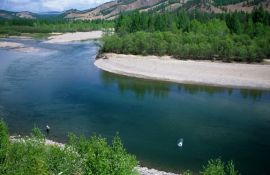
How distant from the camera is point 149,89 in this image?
70.7m

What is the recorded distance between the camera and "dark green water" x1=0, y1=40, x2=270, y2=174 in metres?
40.1

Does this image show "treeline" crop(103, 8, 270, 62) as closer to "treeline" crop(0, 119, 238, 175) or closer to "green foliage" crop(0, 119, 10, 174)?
"treeline" crop(0, 119, 238, 175)

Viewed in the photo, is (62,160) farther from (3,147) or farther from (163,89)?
(163,89)

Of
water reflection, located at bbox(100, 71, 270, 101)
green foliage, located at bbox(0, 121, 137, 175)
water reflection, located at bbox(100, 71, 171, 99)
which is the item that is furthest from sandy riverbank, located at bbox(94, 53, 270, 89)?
green foliage, located at bbox(0, 121, 137, 175)

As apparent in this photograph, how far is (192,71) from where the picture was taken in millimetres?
→ 84812

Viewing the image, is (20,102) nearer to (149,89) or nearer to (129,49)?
(149,89)

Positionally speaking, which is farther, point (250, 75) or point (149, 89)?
point (250, 75)

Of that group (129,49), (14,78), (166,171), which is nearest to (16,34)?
(129,49)

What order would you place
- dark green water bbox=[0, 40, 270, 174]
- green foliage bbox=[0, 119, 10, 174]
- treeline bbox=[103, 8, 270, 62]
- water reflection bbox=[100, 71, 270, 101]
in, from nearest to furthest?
green foliage bbox=[0, 119, 10, 174], dark green water bbox=[0, 40, 270, 174], water reflection bbox=[100, 71, 270, 101], treeline bbox=[103, 8, 270, 62]

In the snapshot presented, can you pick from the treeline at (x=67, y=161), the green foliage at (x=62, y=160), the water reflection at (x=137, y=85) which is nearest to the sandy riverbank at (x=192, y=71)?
the water reflection at (x=137, y=85)

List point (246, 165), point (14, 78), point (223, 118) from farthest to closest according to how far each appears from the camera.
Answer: point (14, 78)
point (223, 118)
point (246, 165)

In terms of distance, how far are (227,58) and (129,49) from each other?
28.2m

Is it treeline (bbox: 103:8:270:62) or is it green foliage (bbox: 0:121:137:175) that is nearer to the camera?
green foliage (bbox: 0:121:137:175)

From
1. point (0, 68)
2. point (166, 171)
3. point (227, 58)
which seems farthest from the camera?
point (227, 58)
